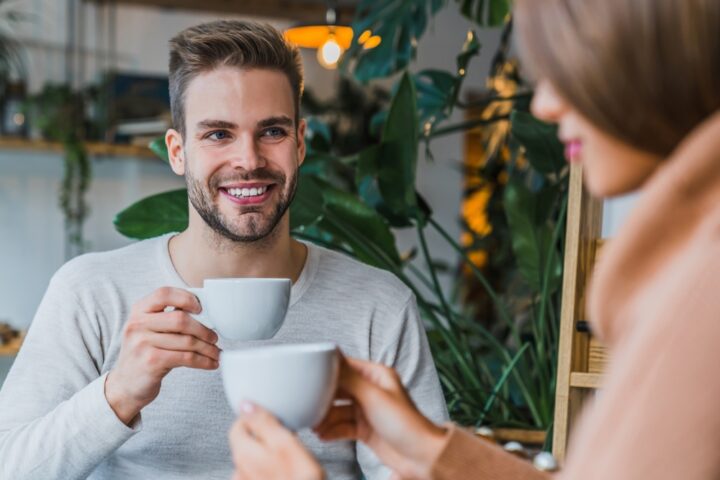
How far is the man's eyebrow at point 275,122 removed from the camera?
1422 millimetres

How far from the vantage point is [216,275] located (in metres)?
1.48

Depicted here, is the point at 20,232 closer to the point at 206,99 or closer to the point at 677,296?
the point at 206,99

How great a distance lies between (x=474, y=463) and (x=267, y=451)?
0.17 m

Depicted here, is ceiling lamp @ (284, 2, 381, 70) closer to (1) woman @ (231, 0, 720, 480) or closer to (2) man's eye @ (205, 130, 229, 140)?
(2) man's eye @ (205, 130, 229, 140)

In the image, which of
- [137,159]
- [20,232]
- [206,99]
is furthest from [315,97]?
[206,99]

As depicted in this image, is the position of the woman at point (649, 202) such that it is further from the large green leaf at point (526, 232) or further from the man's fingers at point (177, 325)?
the large green leaf at point (526, 232)

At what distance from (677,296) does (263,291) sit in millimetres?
566

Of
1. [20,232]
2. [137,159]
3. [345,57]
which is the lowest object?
[20,232]

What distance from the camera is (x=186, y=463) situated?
136cm

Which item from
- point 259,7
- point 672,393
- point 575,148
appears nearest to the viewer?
point 672,393

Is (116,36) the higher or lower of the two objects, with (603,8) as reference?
higher

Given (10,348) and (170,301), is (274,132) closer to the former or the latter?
(170,301)

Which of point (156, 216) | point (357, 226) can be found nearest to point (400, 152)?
point (357, 226)

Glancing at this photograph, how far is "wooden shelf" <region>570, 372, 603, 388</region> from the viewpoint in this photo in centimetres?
141
